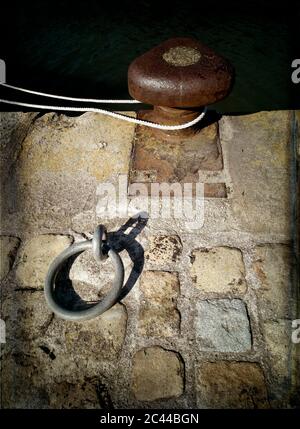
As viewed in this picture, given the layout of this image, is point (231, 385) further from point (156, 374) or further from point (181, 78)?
point (181, 78)

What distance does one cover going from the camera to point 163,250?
1.80 m

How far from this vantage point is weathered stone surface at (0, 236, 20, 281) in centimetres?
179

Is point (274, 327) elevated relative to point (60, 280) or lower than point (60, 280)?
lower

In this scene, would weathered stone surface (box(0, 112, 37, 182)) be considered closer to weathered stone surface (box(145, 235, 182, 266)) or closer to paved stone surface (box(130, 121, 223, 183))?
paved stone surface (box(130, 121, 223, 183))

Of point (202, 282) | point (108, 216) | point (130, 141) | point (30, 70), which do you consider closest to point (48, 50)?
point (30, 70)

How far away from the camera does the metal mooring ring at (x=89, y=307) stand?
1494 millimetres

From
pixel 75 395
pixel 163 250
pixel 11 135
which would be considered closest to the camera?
pixel 75 395

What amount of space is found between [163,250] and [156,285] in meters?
0.20

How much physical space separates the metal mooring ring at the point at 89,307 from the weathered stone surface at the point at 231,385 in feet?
1.59

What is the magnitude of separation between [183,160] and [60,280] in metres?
1.06

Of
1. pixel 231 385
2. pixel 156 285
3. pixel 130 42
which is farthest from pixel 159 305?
pixel 130 42

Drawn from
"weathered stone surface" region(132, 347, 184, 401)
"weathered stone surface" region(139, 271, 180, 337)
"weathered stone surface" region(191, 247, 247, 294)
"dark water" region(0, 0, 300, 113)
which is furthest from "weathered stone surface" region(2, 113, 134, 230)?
"dark water" region(0, 0, 300, 113)

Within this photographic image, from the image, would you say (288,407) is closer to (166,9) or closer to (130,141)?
(130,141)

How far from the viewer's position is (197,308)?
1614 mm
